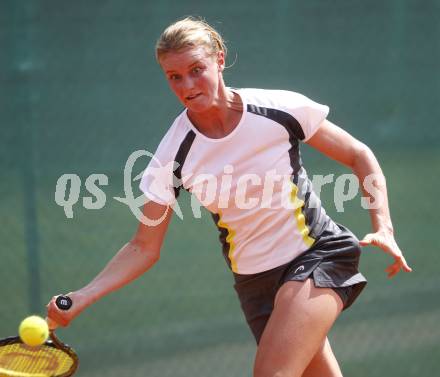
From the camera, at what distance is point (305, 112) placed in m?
2.83

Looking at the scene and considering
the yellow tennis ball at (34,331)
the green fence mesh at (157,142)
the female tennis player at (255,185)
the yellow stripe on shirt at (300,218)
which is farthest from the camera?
the green fence mesh at (157,142)

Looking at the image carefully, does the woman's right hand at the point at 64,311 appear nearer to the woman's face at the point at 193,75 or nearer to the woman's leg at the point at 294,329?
the woman's leg at the point at 294,329

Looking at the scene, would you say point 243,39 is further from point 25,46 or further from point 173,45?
point 173,45

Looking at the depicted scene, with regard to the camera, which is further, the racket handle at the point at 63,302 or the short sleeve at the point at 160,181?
the short sleeve at the point at 160,181

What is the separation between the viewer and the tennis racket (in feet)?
8.68

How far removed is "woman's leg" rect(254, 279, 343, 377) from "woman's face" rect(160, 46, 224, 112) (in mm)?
626

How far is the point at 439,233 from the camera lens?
15.7ft

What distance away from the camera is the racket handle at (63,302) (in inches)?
105

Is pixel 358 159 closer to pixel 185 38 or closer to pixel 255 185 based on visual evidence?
pixel 255 185

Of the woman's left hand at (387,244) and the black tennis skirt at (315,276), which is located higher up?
the woman's left hand at (387,244)

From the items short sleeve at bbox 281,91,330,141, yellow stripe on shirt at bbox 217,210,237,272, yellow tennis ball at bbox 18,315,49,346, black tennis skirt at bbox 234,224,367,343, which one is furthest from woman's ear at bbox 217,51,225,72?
yellow tennis ball at bbox 18,315,49,346

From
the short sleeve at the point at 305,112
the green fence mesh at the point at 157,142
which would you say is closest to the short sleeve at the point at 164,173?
the short sleeve at the point at 305,112

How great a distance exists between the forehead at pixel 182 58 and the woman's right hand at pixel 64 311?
74 cm

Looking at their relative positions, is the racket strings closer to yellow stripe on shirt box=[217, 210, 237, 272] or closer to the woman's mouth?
yellow stripe on shirt box=[217, 210, 237, 272]
